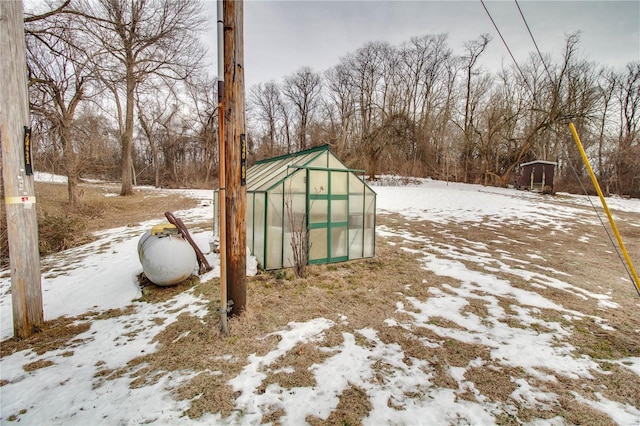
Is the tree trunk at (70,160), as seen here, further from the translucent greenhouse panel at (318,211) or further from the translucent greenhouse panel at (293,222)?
the translucent greenhouse panel at (318,211)

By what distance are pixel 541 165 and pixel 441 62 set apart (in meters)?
16.4

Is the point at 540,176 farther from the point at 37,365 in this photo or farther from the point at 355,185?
the point at 37,365

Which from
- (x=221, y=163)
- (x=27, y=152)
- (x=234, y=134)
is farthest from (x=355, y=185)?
(x=27, y=152)

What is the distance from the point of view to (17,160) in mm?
2791

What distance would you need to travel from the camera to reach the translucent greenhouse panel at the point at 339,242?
5.71 meters

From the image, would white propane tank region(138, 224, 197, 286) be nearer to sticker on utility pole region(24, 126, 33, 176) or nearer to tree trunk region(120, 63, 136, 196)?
sticker on utility pole region(24, 126, 33, 176)

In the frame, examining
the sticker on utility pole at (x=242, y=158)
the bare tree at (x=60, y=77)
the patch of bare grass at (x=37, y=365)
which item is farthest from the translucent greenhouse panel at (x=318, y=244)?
the bare tree at (x=60, y=77)

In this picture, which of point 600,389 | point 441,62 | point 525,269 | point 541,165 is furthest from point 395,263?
point 441,62

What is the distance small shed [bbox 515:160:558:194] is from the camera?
65.7 ft

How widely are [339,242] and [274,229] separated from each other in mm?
1501

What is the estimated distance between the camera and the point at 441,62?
1167 inches

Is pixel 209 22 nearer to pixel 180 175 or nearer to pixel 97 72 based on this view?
pixel 97 72

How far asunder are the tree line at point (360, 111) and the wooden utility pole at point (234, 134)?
7087mm

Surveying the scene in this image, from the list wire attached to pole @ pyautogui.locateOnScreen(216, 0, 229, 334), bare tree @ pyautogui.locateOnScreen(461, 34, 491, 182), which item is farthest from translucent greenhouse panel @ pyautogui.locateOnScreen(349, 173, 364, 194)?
bare tree @ pyautogui.locateOnScreen(461, 34, 491, 182)
